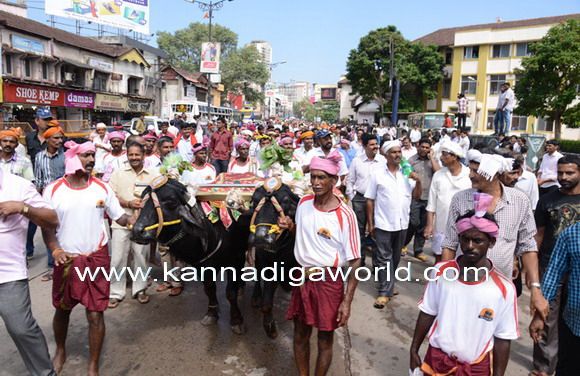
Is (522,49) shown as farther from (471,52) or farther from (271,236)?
(271,236)

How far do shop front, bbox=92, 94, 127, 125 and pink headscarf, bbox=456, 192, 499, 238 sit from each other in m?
30.7

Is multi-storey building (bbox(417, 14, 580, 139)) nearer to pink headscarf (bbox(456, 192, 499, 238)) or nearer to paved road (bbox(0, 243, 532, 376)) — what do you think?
paved road (bbox(0, 243, 532, 376))

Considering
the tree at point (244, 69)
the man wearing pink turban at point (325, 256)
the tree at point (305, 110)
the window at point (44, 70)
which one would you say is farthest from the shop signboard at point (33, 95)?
the tree at point (305, 110)

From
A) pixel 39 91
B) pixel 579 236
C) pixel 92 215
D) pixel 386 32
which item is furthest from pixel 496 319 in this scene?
pixel 386 32

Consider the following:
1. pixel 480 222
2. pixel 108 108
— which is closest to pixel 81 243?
pixel 480 222

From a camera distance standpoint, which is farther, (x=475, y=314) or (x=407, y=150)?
(x=407, y=150)

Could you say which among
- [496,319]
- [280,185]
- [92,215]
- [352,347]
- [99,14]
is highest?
[99,14]

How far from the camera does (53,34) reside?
85.0 ft

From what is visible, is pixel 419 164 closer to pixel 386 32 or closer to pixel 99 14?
pixel 99 14

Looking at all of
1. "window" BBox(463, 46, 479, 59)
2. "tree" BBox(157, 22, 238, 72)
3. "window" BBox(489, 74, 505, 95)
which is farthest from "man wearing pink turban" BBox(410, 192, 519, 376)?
"tree" BBox(157, 22, 238, 72)

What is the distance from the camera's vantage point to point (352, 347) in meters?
4.38

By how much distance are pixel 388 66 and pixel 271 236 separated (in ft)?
132

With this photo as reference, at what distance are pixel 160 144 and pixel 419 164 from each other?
3788 mm

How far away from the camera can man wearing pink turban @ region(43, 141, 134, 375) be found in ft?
11.4
